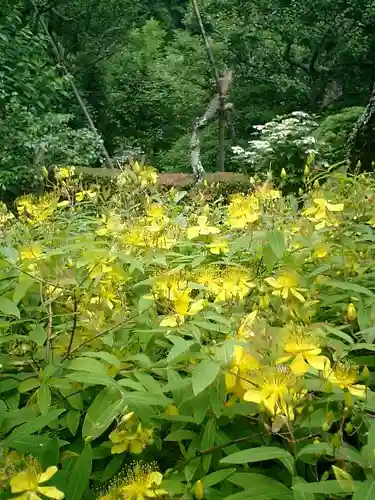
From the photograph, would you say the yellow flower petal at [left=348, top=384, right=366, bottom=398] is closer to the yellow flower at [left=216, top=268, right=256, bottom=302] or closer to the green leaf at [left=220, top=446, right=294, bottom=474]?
the green leaf at [left=220, top=446, right=294, bottom=474]

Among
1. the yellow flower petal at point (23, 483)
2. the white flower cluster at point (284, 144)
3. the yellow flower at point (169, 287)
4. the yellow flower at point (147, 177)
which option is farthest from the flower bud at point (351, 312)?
the white flower cluster at point (284, 144)

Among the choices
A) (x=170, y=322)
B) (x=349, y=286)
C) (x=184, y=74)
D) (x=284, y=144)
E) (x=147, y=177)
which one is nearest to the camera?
(x=170, y=322)

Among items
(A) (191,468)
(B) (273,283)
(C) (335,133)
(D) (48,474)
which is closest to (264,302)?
(B) (273,283)

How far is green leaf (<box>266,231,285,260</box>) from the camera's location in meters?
0.89

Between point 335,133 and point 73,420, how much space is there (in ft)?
22.5

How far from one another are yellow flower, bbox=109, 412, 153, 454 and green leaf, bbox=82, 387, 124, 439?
0.01m

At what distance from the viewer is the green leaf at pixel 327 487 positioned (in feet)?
1.81

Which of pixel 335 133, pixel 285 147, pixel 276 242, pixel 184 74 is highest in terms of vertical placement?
pixel 276 242

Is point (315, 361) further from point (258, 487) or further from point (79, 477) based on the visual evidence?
point (79, 477)

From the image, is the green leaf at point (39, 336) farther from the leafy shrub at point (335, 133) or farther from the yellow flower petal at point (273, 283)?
the leafy shrub at point (335, 133)

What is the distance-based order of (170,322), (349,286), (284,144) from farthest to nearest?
(284,144) → (349,286) → (170,322)

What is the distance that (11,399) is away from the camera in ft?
2.54

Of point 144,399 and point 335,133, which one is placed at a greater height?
point 144,399

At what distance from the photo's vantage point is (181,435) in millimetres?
691
